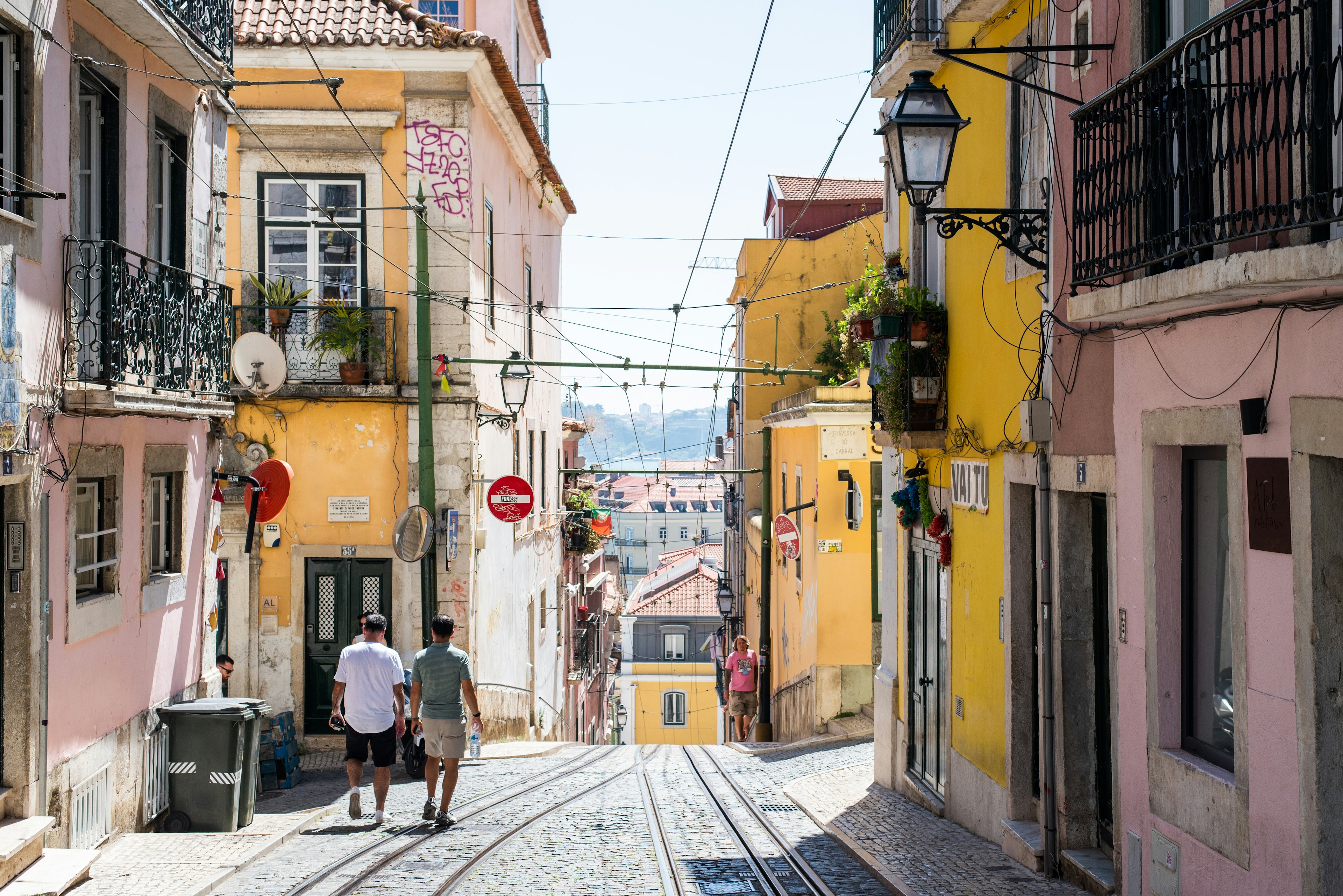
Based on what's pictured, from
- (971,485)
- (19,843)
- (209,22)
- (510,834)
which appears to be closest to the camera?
(19,843)

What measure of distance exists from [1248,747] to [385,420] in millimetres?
12228

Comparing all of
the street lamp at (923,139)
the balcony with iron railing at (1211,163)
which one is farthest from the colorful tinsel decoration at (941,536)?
the balcony with iron railing at (1211,163)

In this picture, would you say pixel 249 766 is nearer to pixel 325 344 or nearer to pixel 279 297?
pixel 325 344

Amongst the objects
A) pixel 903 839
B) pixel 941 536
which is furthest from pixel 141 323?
pixel 903 839

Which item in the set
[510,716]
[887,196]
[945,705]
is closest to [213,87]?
[887,196]

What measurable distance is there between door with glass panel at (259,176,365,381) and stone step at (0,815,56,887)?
350 inches

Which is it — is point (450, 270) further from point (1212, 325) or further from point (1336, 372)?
point (1336, 372)

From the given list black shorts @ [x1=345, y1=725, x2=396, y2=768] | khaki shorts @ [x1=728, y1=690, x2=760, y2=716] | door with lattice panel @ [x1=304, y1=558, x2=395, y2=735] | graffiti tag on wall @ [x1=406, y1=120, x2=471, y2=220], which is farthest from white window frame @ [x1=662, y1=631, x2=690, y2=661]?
black shorts @ [x1=345, y1=725, x2=396, y2=768]

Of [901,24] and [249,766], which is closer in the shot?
[249,766]

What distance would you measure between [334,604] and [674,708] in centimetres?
4700

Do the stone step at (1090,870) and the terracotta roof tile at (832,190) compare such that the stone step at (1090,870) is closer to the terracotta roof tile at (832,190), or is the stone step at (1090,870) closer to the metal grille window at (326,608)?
the metal grille window at (326,608)

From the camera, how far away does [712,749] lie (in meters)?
19.7

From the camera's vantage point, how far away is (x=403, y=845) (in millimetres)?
8578

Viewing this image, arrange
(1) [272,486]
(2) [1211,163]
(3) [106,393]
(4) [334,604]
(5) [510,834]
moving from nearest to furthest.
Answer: (2) [1211,163], (3) [106,393], (5) [510,834], (1) [272,486], (4) [334,604]
